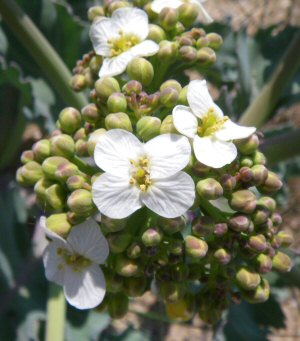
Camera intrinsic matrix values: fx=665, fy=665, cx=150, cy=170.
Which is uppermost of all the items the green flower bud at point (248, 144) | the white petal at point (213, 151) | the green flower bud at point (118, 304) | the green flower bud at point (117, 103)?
the green flower bud at point (117, 103)

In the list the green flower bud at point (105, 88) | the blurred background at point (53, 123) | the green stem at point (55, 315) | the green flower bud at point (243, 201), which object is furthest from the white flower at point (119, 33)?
the green stem at point (55, 315)

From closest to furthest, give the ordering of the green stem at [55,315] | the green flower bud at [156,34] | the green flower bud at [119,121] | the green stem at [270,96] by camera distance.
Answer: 1. the green flower bud at [119,121]
2. the green flower bud at [156,34]
3. the green stem at [55,315]
4. the green stem at [270,96]

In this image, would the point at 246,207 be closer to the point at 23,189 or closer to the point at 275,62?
the point at 275,62

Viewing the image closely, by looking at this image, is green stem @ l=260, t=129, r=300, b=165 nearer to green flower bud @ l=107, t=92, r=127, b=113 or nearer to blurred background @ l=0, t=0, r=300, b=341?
blurred background @ l=0, t=0, r=300, b=341

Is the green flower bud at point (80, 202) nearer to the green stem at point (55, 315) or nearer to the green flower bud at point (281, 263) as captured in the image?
the green flower bud at point (281, 263)

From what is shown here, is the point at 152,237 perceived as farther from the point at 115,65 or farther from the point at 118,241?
the point at 115,65

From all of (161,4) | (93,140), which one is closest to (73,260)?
(93,140)
